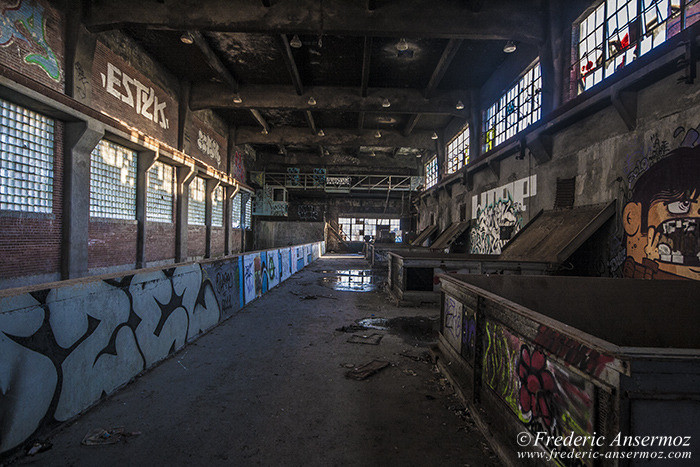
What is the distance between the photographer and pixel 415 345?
16.6 ft

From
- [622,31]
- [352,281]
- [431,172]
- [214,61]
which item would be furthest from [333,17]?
[431,172]

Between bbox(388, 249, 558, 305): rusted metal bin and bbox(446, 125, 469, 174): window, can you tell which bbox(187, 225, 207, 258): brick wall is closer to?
bbox(388, 249, 558, 305): rusted metal bin

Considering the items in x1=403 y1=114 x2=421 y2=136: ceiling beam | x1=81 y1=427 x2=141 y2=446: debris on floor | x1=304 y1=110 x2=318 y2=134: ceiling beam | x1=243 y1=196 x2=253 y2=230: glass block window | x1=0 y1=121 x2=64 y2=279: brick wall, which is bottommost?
x1=81 y1=427 x2=141 y2=446: debris on floor

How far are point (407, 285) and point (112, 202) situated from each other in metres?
9.03

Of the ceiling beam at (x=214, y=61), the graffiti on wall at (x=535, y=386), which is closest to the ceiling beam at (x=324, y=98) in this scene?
the ceiling beam at (x=214, y=61)

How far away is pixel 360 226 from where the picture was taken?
101 ft

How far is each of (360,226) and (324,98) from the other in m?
17.9

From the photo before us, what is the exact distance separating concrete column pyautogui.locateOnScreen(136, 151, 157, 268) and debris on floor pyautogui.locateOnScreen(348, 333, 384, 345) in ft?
30.1

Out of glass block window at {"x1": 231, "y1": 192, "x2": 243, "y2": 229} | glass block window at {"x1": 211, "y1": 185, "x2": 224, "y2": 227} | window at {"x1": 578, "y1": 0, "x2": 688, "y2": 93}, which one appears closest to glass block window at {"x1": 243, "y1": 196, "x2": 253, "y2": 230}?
glass block window at {"x1": 231, "y1": 192, "x2": 243, "y2": 229}

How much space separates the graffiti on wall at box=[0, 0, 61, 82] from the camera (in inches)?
261

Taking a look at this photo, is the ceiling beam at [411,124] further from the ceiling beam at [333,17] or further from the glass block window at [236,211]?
the glass block window at [236,211]

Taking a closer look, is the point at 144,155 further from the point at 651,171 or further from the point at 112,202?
the point at 651,171

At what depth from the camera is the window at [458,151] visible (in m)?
15.6

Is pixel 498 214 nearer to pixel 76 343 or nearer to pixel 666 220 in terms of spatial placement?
pixel 666 220
